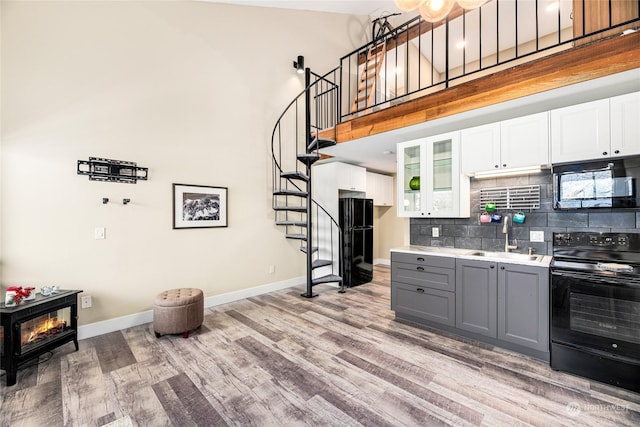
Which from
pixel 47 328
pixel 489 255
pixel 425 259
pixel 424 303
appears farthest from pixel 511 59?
pixel 47 328

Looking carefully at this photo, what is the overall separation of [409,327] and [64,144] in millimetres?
4226

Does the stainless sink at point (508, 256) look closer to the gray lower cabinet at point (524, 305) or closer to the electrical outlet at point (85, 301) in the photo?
the gray lower cabinet at point (524, 305)

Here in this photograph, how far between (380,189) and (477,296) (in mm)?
3739

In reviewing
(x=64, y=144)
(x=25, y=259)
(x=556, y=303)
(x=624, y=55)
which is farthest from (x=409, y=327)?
(x=64, y=144)

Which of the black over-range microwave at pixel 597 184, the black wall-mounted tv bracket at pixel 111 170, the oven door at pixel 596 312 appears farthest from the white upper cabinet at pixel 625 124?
the black wall-mounted tv bracket at pixel 111 170

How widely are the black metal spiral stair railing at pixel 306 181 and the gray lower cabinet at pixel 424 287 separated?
121cm

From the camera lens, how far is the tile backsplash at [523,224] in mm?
2447

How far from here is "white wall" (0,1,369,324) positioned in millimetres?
2656

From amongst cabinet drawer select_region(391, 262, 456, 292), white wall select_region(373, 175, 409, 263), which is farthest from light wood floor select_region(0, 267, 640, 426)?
white wall select_region(373, 175, 409, 263)

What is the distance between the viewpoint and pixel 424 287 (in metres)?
3.12

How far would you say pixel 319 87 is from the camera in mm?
5234

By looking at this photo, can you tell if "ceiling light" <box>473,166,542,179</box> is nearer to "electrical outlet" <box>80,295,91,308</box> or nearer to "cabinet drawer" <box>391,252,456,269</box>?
"cabinet drawer" <box>391,252,456,269</box>

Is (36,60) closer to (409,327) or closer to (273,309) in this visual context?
(273,309)

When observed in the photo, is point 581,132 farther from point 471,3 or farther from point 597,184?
point 471,3
